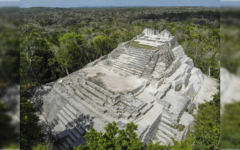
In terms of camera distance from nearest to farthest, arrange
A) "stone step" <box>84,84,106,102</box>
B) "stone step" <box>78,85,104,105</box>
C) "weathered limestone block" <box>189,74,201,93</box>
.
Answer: "stone step" <box>78,85,104,105</box> → "stone step" <box>84,84,106,102</box> → "weathered limestone block" <box>189,74,201,93</box>

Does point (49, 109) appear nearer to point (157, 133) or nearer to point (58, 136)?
point (58, 136)

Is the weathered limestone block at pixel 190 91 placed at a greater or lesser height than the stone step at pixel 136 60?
lesser

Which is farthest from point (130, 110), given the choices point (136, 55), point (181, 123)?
point (136, 55)

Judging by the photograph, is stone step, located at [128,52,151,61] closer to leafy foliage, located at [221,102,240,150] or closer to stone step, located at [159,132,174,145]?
stone step, located at [159,132,174,145]

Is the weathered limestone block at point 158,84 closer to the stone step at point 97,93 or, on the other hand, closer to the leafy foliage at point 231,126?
the stone step at point 97,93

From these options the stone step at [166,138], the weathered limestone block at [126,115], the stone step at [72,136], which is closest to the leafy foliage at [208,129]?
the stone step at [166,138]

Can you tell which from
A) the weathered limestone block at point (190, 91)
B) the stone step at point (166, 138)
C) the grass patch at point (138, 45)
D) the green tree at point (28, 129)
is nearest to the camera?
the green tree at point (28, 129)

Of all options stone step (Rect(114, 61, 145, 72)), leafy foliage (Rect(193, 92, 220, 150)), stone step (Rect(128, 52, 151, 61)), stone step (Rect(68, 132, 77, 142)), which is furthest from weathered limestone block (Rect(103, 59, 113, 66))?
leafy foliage (Rect(193, 92, 220, 150))
